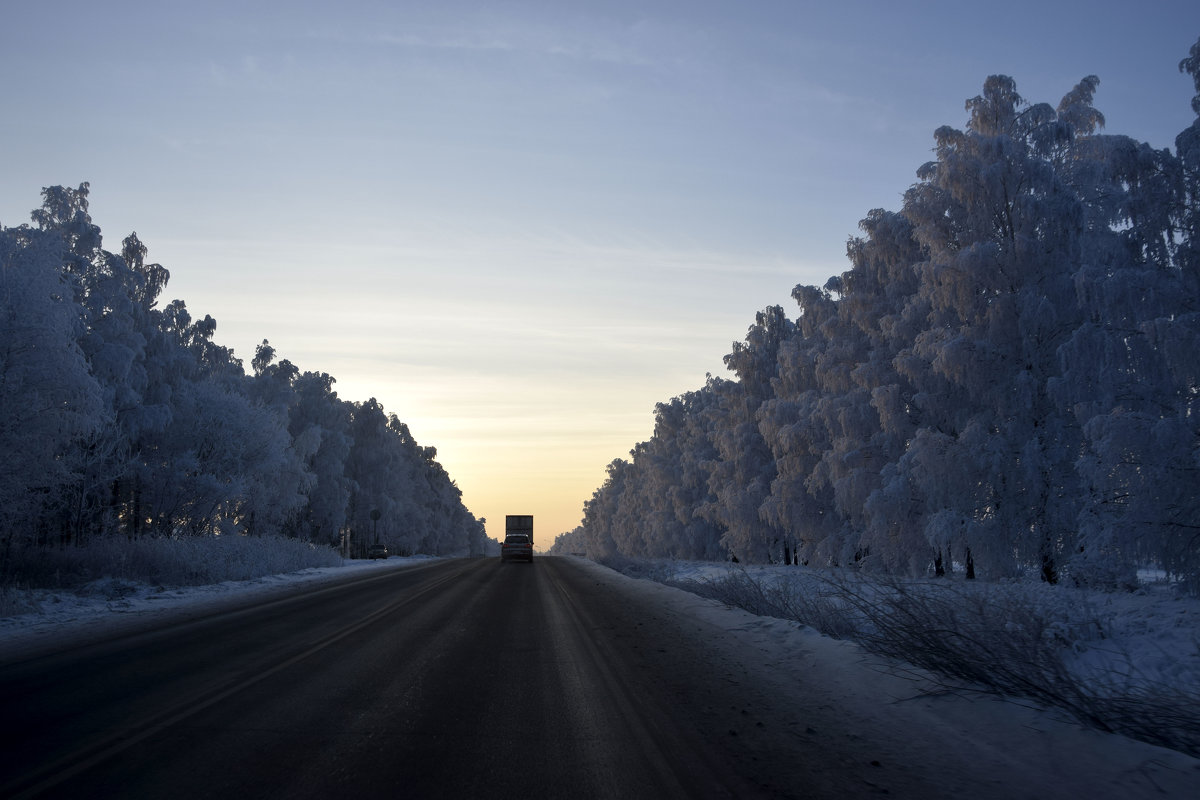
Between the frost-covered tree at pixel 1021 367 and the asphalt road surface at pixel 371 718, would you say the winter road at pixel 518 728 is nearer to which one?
the asphalt road surface at pixel 371 718

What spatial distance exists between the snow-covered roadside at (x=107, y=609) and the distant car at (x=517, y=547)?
29.5 m

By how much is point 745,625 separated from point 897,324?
46.3ft

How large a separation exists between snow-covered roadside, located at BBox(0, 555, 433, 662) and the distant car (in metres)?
29.5

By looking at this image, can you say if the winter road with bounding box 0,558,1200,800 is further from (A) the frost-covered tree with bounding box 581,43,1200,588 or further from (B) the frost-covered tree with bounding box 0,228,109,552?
(B) the frost-covered tree with bounding box 0,228,109,552

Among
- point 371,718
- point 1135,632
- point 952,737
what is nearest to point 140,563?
point 371,718

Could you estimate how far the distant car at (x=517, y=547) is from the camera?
170ft

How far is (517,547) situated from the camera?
51.8 meters

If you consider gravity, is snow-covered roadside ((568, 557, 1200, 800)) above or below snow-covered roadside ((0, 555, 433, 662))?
above

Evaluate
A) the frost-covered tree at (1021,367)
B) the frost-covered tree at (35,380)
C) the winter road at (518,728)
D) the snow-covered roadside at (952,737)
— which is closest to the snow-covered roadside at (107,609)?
the winter road at (518,728)

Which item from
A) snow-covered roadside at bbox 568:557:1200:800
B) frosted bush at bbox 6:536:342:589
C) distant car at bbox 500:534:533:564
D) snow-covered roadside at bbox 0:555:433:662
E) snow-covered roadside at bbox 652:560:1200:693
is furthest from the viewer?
distant car at bbox 500:534:533:564

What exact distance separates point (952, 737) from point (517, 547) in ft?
157

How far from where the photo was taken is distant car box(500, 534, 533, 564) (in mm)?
51812

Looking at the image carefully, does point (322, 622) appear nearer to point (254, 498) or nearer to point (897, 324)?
point (897, 324)

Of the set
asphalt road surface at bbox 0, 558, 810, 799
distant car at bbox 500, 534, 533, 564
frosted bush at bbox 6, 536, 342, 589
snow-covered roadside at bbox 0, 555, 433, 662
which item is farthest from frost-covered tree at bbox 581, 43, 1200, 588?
distant car at bbox 500, 534, 533, 564
